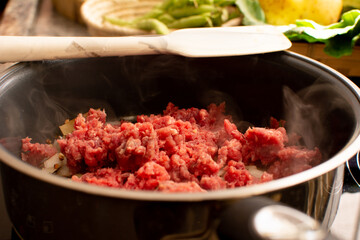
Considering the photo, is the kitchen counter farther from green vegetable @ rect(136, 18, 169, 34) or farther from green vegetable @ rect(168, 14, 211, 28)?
green vegetable @ rect(136, 18, 169, 34)

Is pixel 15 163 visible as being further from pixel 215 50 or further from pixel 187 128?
pixel 215 50

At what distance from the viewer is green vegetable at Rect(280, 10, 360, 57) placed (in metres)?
1.58

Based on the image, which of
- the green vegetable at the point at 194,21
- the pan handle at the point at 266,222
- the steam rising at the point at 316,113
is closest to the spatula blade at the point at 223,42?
the steam rising at the point at 316,113

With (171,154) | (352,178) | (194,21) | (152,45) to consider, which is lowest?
(352,178)

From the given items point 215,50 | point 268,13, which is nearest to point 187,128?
point 215,50

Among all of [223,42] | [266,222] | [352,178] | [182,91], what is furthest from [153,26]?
[266,222]

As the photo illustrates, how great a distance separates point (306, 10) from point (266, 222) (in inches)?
62.5

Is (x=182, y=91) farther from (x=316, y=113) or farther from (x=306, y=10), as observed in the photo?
(x=306, y=10)

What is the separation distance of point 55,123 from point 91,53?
255 mm

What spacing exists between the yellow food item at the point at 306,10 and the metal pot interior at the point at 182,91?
79 cm

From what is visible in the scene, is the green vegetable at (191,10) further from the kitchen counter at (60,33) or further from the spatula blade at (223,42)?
the spatula blade at (223,42)

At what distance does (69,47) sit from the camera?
109 centimetres

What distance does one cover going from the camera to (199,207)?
58 centimetres

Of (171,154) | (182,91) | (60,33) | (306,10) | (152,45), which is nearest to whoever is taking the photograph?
(171,154)
